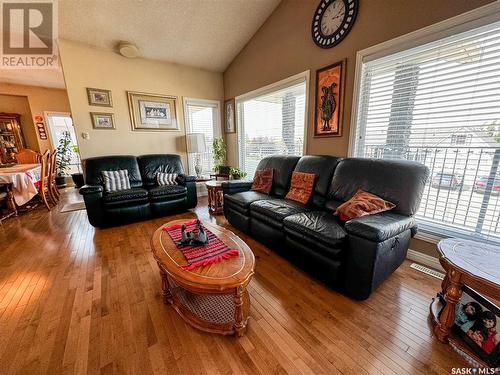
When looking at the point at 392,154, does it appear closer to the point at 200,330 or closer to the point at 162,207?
the point at 200,330

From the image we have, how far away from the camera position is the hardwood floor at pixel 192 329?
112 cm

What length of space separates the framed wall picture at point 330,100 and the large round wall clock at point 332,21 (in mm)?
296

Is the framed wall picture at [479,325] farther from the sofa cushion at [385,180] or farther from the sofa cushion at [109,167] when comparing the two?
the sofa cushion at [109,167]

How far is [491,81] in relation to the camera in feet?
5.20

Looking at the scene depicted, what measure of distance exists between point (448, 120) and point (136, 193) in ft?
12.3

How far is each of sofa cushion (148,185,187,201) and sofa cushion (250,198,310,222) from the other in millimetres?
1559

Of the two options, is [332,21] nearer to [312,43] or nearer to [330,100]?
[312,43]

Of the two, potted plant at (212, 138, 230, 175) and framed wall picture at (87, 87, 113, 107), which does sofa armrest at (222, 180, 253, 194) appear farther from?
framed wall picture at (87, 87, 113, 107)

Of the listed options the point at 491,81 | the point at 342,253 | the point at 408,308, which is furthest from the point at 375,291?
the point at 491,81

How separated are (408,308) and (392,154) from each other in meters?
1.49

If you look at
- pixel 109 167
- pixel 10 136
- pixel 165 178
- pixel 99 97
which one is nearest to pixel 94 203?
pixel 109 167

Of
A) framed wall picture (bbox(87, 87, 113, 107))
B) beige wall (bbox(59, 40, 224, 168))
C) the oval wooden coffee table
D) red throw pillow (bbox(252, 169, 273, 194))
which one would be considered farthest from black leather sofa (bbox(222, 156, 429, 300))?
framed wall picture (bbox(87, 87, 113, 107))

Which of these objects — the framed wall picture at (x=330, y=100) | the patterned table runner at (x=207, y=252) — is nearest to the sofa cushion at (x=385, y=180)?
the framed wall picture at (x=330, y=100)

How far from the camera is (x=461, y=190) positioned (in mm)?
1829
